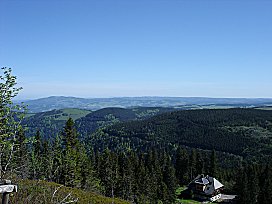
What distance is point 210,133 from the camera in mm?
156375

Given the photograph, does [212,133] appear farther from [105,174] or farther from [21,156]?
[21,156]

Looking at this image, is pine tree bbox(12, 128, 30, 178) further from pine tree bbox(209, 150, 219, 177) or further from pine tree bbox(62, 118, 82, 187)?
→ pine tree bbox(209, 150, 219, 177)

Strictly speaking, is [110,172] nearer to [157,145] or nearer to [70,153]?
[70,153]

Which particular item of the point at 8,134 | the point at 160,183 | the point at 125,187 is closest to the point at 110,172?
the point at 125,187

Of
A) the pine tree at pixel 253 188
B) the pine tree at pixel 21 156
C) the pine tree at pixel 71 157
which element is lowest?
the pine tree at pixel 253 188

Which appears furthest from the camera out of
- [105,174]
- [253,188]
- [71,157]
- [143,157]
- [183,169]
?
[183,169]

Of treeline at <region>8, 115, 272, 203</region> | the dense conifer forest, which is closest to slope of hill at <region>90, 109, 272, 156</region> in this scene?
the dense conifer forest

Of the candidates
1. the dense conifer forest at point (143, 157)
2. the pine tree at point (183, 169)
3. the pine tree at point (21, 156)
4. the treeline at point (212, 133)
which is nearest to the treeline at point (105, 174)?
the dense conifer forest at point (143, 157)

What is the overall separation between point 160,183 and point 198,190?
50.2 feet

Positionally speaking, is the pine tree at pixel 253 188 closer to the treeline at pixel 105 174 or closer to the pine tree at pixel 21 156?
the treeline at pixel 105 174

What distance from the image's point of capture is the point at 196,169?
8412 cm

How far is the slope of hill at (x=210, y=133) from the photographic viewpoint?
131 metres

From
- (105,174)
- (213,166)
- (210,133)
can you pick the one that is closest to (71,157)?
(105,174)

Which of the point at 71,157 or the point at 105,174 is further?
the point at 105,174
